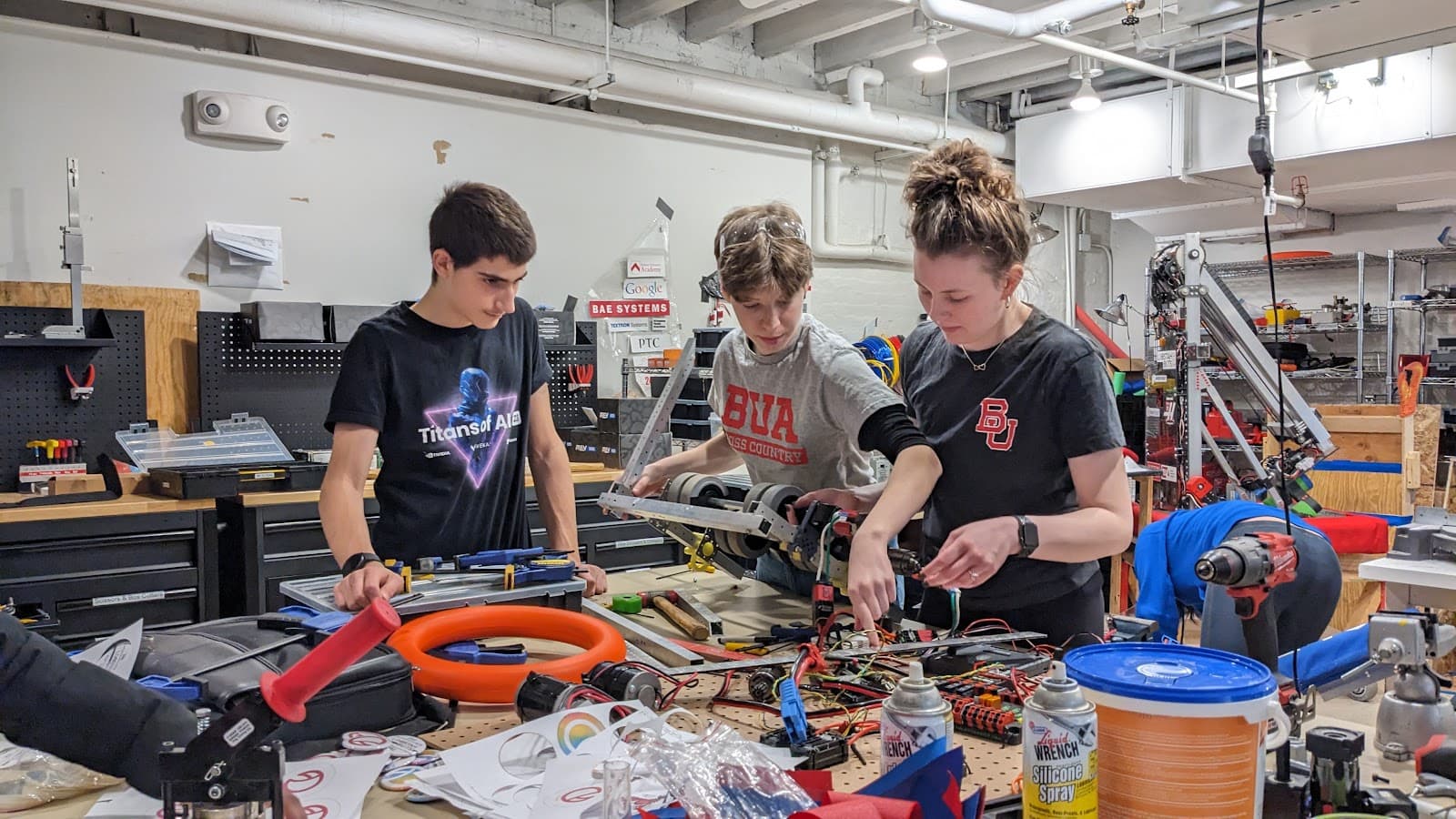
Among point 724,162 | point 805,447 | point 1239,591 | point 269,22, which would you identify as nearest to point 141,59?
point 269,22

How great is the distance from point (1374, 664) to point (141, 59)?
4.42 meters

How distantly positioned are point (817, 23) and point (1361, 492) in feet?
11.4

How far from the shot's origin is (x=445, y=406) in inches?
79.0

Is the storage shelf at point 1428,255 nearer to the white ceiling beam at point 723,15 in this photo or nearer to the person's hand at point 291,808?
the white ceiling beam at point 723,15

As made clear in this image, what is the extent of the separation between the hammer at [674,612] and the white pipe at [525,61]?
304 centimetres

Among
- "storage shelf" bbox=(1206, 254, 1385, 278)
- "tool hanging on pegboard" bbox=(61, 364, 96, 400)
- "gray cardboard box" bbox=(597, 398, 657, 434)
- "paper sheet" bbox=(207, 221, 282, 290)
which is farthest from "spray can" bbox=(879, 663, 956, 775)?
"storage shelf" bbox=(1206, 254, 1385, 278)

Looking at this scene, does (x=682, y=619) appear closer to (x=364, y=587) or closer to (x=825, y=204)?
(x=364, y=587)

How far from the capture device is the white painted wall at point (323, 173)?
3.86 metres

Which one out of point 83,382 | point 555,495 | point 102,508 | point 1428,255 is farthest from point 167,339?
point 1428,255

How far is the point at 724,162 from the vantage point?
5.88 m

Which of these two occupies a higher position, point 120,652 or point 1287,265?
point 1287,265

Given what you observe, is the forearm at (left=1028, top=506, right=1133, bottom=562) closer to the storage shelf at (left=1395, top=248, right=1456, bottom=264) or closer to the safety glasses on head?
the safety glasses on head

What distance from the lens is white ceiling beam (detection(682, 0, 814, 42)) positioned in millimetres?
5293

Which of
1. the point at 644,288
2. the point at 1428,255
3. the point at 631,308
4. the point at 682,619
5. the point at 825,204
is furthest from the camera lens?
the point at 1428,255
